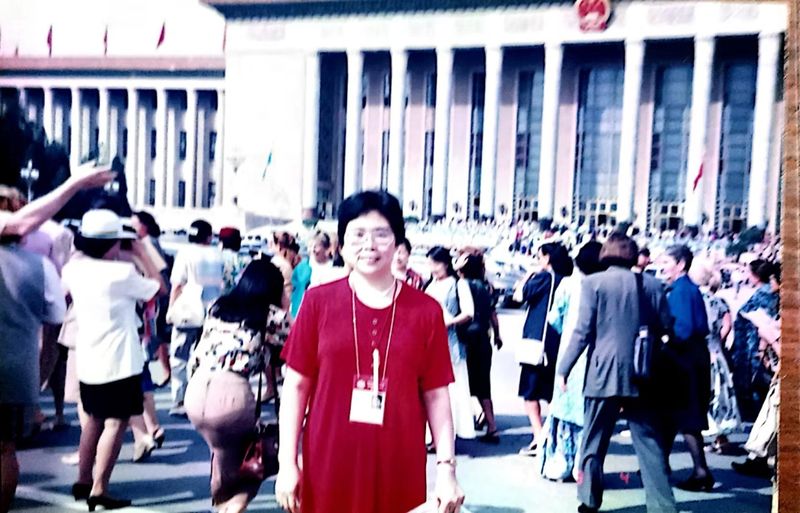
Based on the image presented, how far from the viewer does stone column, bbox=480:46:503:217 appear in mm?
3152

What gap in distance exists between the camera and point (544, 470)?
285cm

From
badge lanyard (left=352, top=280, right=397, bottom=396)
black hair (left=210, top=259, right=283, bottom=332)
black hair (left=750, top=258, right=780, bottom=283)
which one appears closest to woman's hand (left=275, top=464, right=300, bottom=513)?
badge lanyard (left=352, top=280, right=397, bottom=396)

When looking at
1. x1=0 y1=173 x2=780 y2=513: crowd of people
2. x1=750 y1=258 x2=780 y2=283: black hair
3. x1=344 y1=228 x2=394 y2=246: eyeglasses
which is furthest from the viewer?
x1=750 y1=258 x2=780 y2=283: black hair

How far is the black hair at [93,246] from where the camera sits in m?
2.68

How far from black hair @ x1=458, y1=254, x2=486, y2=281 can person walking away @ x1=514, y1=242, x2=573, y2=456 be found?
166mm

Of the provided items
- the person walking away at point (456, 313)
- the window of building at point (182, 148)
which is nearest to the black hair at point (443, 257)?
the person walking away at point (456, 313)

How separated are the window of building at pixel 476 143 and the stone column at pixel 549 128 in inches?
11.9

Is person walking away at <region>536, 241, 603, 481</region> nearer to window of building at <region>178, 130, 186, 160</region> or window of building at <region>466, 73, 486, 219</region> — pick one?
A: window of building at <region>466, 73, 486, 219</region>

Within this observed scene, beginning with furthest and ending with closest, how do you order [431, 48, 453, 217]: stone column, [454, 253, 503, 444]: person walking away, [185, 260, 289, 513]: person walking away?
[431, 48, 453, 217]: stone column → [454, 253, 503, 444]: person walking away → [185, 260, 289, 513]: person walking away

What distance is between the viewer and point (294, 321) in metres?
2.47

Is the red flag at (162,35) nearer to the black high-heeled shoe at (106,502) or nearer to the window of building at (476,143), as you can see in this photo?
the window of building at (476,143)

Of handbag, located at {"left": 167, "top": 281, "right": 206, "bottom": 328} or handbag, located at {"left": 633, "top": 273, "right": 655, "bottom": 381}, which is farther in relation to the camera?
handbag, located at {"left": 167, "top": 281, "right": 206, "bottom": 328}

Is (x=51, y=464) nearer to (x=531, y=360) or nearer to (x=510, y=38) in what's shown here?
(x=531, y=360)

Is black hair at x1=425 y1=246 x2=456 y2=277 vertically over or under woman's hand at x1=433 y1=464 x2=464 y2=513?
over
